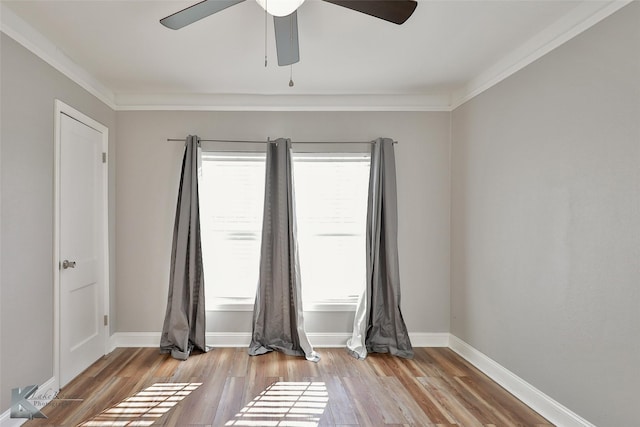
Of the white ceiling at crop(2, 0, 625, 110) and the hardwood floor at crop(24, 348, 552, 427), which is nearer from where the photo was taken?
the white ceiling at crop(2, 0, 625, 110)

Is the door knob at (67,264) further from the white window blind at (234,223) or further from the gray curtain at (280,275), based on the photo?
the gray curtain at (280,275)

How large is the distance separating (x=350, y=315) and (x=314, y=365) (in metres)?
0.67

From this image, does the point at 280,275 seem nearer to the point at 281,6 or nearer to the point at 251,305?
the point at 251,305

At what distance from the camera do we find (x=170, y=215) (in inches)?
139

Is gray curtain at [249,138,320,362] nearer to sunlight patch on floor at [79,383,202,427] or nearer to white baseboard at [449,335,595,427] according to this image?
sunlight patch on floor at [79,383,202,427]

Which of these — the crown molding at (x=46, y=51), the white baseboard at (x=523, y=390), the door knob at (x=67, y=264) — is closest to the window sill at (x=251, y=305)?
the white baseboard at (x=523, y=390)

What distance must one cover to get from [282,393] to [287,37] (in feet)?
8.02

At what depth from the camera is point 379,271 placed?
3.49 m

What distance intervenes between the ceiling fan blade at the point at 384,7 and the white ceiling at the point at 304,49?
0.42 meters

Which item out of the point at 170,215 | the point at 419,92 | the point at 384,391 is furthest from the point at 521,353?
the point at 170,215

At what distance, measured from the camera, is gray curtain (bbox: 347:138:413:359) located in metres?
3.40

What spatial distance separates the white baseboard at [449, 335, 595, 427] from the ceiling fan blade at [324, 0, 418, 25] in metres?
2.48

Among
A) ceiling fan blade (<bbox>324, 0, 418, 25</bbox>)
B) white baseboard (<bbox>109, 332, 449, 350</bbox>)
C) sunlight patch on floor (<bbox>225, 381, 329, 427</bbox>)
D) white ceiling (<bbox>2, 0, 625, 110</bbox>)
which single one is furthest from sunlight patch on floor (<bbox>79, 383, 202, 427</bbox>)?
ceiling fan blade (<bbox>324, 0, 418, 25</bbox>)

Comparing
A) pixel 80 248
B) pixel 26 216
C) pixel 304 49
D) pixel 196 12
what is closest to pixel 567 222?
pixel 304 49
